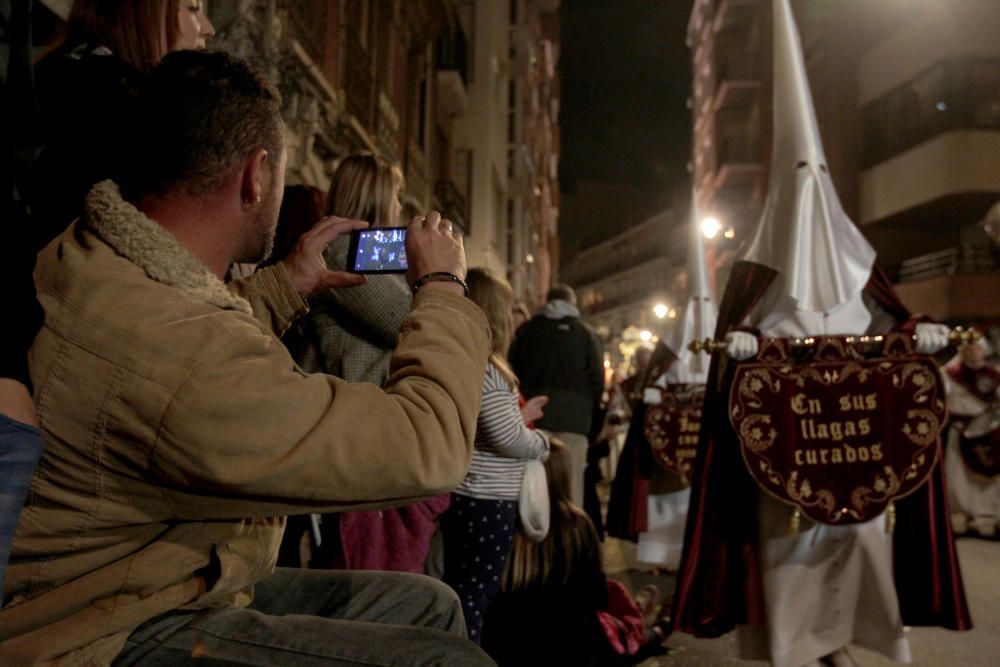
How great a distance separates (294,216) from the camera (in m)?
2.93

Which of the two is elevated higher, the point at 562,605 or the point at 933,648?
the point at 562,605

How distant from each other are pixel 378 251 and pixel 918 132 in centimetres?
1954

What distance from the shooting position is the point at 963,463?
847cm

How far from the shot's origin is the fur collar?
1255 millimetres

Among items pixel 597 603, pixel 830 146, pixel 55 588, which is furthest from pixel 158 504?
pixel 830 146

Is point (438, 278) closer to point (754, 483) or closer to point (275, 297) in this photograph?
point (275, 297)

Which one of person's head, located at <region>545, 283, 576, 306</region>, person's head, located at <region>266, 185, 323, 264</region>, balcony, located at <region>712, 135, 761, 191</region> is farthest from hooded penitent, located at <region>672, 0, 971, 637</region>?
balcony, located at <region>712, 135, 761, 191</region>

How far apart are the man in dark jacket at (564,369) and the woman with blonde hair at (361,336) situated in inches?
124

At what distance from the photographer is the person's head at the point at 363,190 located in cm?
283

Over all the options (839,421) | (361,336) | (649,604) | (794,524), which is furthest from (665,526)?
(361,336)

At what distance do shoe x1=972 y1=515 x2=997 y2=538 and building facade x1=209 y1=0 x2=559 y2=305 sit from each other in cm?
659

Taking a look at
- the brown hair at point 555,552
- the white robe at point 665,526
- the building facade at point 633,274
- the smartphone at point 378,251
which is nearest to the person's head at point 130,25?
the smartphone at point 378,251

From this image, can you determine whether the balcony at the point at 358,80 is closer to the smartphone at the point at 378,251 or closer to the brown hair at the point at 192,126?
the smartphone at the point at 378,251

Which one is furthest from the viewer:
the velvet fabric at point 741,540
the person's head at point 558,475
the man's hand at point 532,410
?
the person's head at point 558,475
